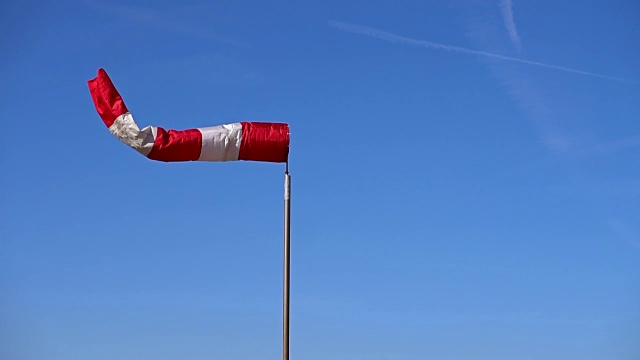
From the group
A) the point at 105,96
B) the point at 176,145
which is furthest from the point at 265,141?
the point at 105,96

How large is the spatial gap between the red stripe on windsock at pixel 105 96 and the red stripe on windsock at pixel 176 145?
1177mm

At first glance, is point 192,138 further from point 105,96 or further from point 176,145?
point 105,96

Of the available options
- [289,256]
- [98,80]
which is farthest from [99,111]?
[289,256]

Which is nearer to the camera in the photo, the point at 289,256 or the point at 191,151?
the point at 289,256

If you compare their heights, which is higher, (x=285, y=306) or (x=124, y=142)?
(x=124, y=142)

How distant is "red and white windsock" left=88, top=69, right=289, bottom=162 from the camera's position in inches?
1309

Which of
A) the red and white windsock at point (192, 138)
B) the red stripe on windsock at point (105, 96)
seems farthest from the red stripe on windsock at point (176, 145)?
the red stripe on windsock at point (105, 96)

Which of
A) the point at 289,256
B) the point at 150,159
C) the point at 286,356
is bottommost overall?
the point at 286,356

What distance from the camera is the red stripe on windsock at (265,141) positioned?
111ft

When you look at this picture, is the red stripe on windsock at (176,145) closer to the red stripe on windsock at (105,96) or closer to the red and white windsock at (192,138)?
the red and white windsock at (192,138)

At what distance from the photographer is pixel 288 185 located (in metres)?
32.4

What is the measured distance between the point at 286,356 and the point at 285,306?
1184 millimetres

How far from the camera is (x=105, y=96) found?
33.4 metres

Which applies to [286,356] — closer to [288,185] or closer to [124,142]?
[288,185]
